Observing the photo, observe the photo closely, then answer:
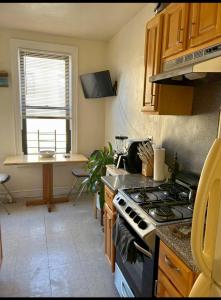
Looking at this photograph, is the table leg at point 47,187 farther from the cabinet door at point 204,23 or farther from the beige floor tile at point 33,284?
the cabinet door at point 204,23

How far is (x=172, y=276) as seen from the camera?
1124 mm

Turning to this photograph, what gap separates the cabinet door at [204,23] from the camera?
1236 mm

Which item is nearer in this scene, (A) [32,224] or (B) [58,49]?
(A) [32,224]

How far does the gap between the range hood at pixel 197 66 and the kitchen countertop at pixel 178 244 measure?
2.82ft

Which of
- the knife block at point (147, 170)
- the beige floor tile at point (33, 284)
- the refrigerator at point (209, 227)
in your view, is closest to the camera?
the refrigerator at point (209, 227)

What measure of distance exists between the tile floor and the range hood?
181 centimetres

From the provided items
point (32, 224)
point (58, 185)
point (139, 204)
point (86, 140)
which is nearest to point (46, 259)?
point (32, 224)

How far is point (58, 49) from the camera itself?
3.61m

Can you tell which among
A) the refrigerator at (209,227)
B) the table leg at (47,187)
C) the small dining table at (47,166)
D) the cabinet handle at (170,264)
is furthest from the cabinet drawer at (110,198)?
the table leg at (47,187)

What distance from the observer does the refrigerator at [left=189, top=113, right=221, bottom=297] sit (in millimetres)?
792

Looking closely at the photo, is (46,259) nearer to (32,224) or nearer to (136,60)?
(32,224)

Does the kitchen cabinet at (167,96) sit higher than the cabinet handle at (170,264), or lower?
higher

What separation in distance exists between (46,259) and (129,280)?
1.05 metres

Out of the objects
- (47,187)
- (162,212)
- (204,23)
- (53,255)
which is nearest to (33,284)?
(53,255)
